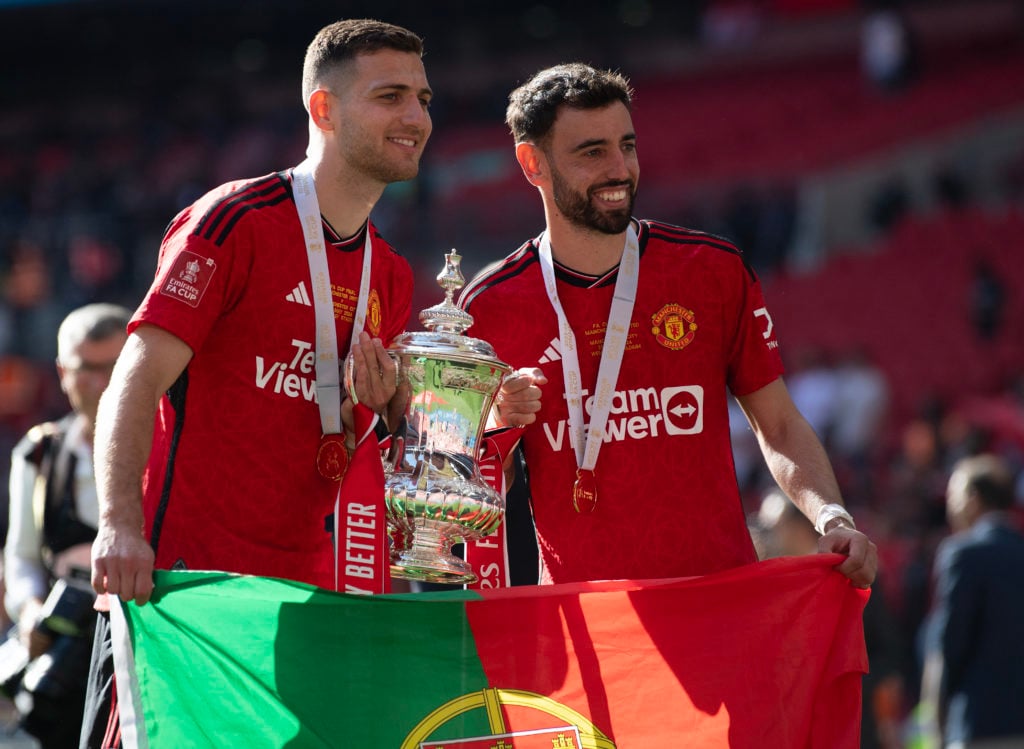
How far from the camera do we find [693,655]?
3342 millimetres

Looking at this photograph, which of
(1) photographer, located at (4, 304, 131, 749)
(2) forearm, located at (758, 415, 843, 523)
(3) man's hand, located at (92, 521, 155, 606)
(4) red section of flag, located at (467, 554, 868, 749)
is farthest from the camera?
(1) photographer, located at (4, 304, 131, 749)

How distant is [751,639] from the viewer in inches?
132

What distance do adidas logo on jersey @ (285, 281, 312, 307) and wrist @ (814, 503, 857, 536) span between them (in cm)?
131

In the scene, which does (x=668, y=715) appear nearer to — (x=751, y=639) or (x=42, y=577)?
(x=751, y=639)

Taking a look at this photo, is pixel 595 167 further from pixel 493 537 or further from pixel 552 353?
pixel 493 537

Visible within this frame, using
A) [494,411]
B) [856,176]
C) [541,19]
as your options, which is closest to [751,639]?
[494,411]

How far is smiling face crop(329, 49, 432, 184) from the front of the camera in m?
3.53

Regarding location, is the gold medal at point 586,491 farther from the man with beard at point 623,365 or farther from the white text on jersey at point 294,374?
the white text on jersey at point 294,374

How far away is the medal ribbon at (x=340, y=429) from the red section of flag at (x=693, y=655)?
27 cm

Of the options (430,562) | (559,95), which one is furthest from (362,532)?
(559,95)

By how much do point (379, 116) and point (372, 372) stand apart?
2.08 ft

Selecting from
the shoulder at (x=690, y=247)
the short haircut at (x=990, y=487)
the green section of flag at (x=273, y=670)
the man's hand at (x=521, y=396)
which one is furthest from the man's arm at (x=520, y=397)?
the short haircut at (x=990, y=487)

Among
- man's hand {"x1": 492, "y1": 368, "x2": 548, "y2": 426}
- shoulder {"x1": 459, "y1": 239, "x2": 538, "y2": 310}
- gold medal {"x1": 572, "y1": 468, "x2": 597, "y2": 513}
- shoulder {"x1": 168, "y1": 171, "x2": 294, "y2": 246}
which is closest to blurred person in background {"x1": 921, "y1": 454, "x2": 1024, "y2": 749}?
gold medal {"x1": 572, "y1": 468, "x2": 597, "y2": 513}

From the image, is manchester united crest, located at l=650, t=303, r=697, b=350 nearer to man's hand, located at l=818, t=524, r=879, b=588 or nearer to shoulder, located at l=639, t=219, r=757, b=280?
shoulder, located at l=639, t=219, r=757, b=280
